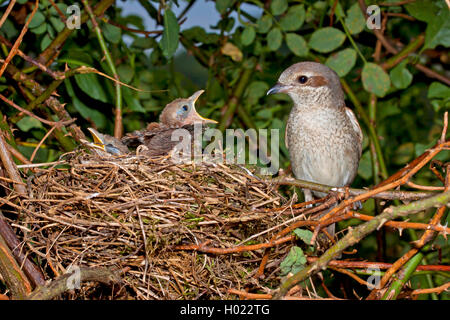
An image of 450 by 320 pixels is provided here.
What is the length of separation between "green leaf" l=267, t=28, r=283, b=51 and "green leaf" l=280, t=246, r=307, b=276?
181 cm

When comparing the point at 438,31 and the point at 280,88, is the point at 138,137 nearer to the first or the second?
the point at 280,88

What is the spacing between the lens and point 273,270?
2396 millimetres

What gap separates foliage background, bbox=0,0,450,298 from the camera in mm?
3188

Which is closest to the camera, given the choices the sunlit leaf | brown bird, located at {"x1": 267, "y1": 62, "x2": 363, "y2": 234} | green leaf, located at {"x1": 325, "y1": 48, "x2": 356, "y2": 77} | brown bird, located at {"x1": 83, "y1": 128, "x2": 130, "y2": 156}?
brown bird, located at {"x1": 83, "y1": 128, "x2": 130, "y2": 156}

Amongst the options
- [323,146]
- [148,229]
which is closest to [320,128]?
[323,146]

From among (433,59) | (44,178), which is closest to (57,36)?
(44,178)

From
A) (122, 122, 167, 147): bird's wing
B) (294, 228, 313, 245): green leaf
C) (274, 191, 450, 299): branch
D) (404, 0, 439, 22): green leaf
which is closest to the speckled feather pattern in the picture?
(404, 0, 439, 22): green leaf

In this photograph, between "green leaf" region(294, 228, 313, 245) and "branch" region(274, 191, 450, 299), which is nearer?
"branch" region(274, 191, 450, 299)

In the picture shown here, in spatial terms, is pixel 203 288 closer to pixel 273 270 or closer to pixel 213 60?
pixel 273 270

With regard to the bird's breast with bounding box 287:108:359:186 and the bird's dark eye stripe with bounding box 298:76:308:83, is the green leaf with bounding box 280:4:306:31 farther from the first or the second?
the bird's breast with bounding box 287:108:359:186

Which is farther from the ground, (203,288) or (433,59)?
(433,59)

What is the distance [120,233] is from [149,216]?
14 centimetres

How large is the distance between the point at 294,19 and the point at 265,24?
21 centimetres
